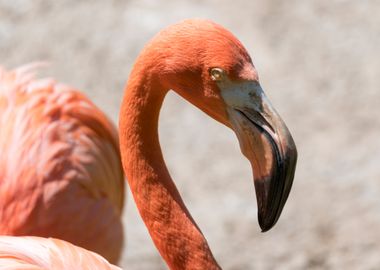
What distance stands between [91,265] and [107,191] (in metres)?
1.17

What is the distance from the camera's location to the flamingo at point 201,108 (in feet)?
9.68

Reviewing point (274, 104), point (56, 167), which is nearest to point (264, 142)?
point (56, 167)

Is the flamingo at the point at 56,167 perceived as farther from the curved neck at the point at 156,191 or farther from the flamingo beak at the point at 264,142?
the flamingo beak at the point at 264,142

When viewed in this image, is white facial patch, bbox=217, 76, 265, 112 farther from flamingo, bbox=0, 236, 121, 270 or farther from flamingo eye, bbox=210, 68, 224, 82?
flamingo, bbox=0, 236, 121, 270

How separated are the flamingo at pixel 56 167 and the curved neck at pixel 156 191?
3.15 ft

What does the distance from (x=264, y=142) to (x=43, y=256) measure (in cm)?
98

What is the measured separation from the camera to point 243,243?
18.6ft

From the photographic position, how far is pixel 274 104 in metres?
6.58

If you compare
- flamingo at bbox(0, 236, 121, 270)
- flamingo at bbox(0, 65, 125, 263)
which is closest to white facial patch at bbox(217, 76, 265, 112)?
flamingo at bbox(0, 236, 121, 270)

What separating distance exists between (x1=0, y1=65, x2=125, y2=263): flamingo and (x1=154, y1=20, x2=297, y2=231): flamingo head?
53.1 inches

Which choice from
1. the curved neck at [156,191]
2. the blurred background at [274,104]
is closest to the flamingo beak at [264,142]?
the curved neck at [156,191]

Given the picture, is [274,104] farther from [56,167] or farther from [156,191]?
[156,191]

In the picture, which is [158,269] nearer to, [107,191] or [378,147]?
[107,191]

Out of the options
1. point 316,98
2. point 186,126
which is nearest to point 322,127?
point 316,98
